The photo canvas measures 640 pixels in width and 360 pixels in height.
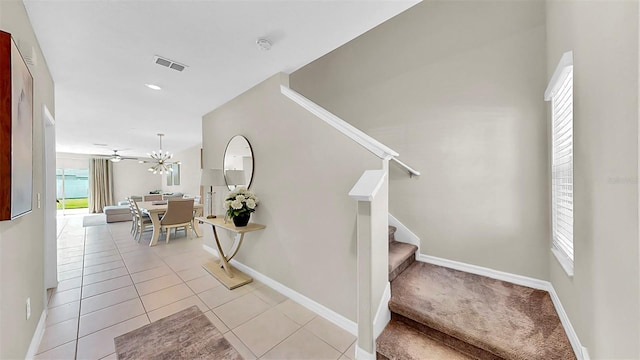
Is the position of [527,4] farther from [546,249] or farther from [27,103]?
[27,103]

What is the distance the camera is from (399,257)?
7.57ft

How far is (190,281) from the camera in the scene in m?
2.90

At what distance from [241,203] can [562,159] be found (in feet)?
9.81

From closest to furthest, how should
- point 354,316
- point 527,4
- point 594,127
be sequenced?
point 594,127 → point 354,316 → point 527,4

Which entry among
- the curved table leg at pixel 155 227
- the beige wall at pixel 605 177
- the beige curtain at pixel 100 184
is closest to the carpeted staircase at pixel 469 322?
the beige wall at pixel 605 177

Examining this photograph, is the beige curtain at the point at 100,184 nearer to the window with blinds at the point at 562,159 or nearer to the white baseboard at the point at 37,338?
the white baseboard at the point at 37,338

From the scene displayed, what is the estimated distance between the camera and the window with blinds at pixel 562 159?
5.05 feet

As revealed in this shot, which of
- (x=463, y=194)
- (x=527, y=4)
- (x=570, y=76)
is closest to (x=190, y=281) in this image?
(x=463, y=194)

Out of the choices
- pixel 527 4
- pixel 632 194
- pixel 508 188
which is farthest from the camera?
pixel 508 188

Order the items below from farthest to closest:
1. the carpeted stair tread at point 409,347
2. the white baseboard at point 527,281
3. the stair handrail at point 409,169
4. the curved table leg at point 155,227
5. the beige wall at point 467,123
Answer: the curved table leg at point 155,227, the stair handrail at point 409,169, the beige wall at point 467,123, the carpeted stair tread at point 409,347, the white baseboard at point 527,281

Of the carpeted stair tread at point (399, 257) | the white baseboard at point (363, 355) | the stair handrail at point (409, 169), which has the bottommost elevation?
the white baseboard at point (363, 355)

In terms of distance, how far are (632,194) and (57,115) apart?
22.8ft

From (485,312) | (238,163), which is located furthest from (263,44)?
(485,312)

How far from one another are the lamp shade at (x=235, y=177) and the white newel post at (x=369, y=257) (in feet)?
6.51
